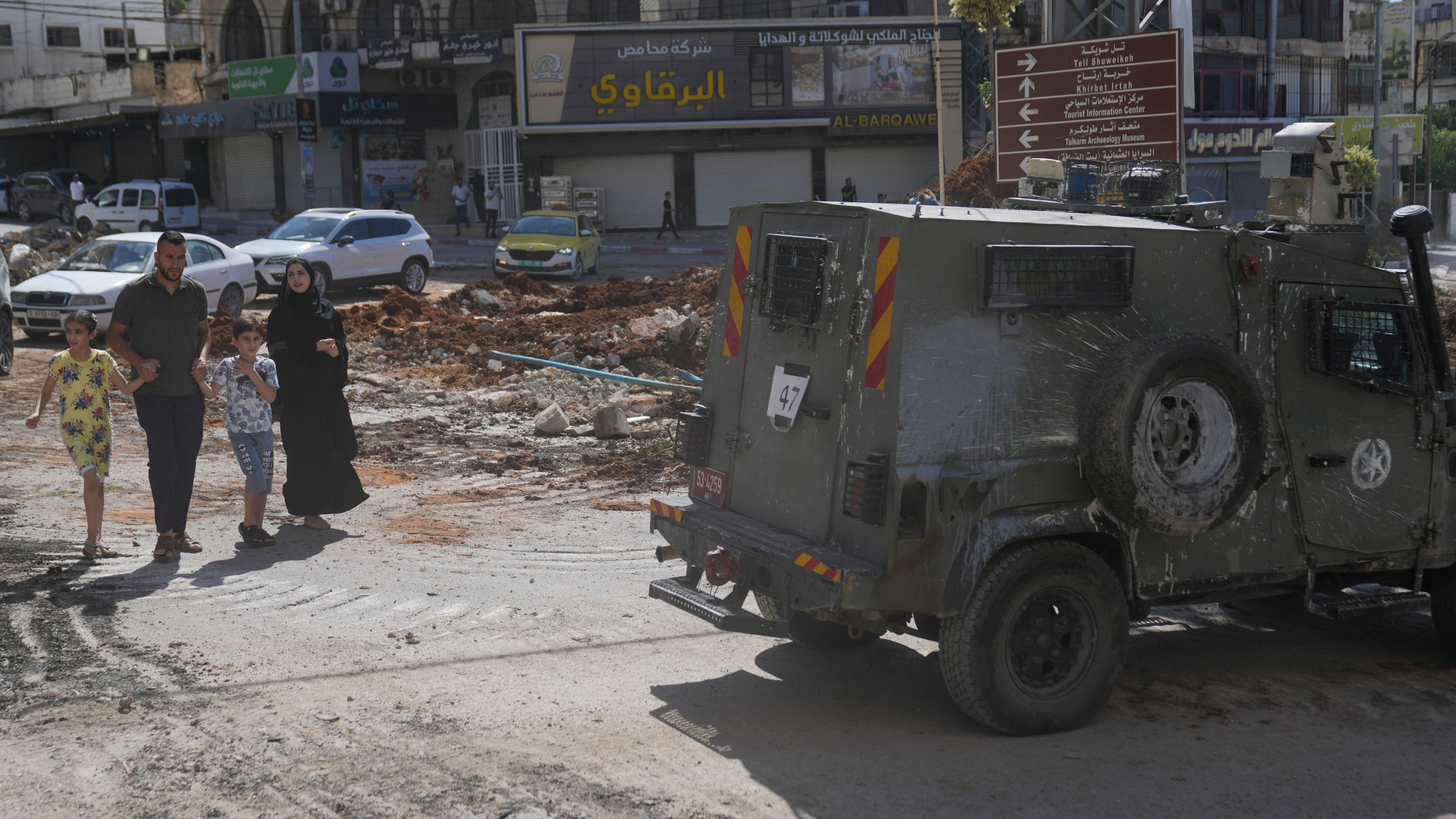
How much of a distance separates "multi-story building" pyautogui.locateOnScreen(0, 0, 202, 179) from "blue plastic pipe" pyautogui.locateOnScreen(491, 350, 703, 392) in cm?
4233

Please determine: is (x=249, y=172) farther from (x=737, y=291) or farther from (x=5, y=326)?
(x=737, y=291)

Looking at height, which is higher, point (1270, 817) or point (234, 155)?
point (234, 155)

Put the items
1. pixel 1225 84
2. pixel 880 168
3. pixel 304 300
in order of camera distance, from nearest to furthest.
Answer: pixel 304 300 < pixel 880 168 < pixel 1225 84

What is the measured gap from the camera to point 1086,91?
13.5 m

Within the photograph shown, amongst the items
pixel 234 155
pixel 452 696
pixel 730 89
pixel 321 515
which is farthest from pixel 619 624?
pixel 234 155

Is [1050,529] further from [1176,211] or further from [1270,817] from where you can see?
[1176,211]

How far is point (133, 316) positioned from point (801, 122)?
1356 inches

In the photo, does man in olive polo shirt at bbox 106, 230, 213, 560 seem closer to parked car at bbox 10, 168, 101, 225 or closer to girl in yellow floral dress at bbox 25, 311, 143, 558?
girl in yellow floral dress at bbox 25, 311, 143, 558

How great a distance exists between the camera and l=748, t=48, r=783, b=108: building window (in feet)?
130

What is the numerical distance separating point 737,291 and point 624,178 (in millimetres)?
36348

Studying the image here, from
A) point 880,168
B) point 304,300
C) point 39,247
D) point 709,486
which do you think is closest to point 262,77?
point 39,247

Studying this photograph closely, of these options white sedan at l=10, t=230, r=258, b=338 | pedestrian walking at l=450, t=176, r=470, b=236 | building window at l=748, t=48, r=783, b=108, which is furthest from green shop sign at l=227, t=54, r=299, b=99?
white sedan at l=10, t=230, r=258, b=338

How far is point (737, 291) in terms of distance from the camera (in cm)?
575

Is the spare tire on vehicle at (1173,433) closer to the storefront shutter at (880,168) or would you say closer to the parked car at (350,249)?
the parked car at (350,249)
